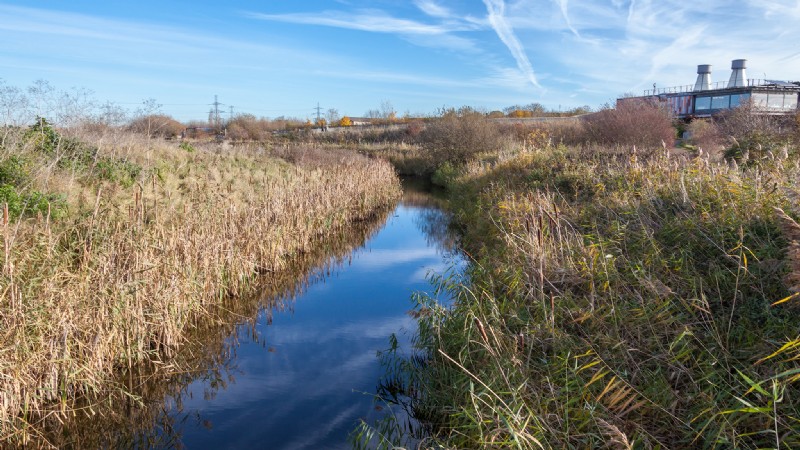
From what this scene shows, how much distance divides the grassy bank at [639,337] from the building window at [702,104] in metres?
44.0

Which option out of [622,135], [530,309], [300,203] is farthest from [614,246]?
[622,135]

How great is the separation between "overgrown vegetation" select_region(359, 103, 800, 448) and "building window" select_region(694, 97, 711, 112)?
44040mm

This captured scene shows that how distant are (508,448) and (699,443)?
1169mm

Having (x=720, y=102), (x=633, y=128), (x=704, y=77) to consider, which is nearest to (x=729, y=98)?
(x=720, y=102)

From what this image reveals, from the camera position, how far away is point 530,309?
514 centimetres

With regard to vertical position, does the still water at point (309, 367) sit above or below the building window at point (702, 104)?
below

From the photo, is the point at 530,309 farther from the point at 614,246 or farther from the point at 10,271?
the point at 10,271

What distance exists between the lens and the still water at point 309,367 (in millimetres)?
4945

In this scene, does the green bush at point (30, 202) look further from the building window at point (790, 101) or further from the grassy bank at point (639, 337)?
the building window at point (790, 101)

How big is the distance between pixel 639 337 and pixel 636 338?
0.61ft

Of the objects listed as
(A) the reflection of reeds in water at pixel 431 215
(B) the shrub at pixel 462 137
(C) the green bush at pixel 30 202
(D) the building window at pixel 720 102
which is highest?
(D) the building window at pixel 720 102

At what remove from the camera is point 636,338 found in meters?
4.19

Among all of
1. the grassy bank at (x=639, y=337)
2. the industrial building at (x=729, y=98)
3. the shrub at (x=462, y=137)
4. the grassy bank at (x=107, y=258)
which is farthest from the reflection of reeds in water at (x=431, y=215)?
the industrial building at (x=729, y=98)

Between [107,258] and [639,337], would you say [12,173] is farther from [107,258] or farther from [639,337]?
[639,337]
